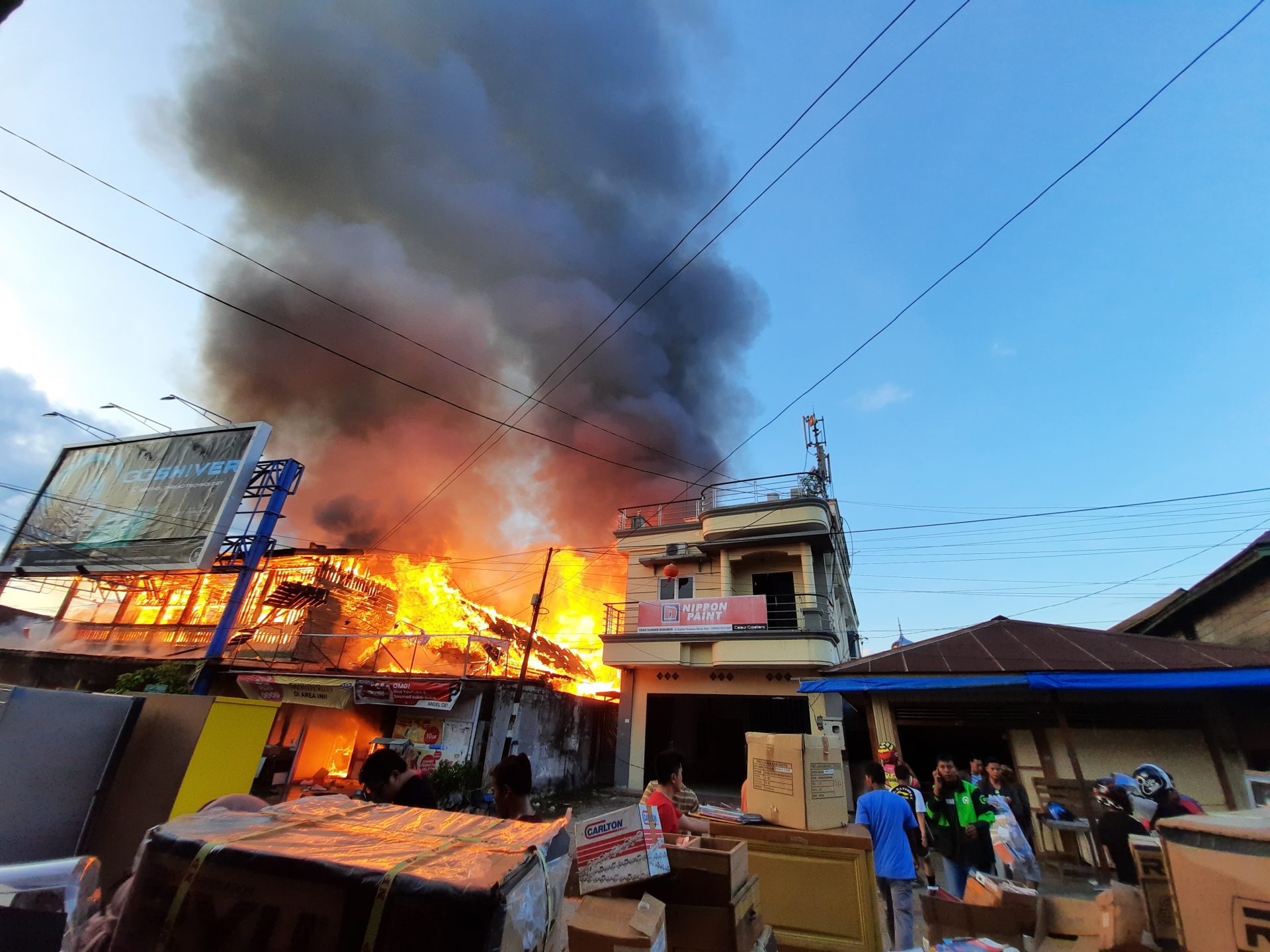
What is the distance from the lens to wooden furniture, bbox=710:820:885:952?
12.4 ft

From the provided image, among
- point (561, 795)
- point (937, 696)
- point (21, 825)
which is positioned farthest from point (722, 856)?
point (561, 795)

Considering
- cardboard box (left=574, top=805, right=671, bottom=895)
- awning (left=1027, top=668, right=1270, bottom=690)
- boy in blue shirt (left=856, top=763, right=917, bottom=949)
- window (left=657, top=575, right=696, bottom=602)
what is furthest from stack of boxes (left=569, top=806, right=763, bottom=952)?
window (left=657, top=575, right=696, bottom=602)

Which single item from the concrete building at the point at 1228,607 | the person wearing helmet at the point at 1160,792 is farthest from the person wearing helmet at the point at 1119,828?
the concrete building at the point at 1228,607

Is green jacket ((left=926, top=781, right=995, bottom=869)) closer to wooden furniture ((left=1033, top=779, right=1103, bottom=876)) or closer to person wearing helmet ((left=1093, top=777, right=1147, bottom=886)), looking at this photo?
person wearing helmet ((left=1093, top=777, right=1147, bottom=886))

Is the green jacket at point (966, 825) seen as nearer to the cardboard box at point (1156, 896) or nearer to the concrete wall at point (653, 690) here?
the cardboard box at point (1156, 896)

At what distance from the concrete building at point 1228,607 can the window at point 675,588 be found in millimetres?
12608

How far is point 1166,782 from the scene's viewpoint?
15.3ft

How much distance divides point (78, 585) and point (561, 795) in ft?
66.3

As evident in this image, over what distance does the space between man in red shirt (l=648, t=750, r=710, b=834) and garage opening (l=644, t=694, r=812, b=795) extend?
12598mm

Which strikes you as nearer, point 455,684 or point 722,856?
point 722,856

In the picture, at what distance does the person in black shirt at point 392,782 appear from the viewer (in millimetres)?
3906

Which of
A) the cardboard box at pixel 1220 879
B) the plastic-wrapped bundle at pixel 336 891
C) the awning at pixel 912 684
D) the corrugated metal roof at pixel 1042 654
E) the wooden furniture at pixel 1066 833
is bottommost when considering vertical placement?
the wooden furniture at pixel 1066 833

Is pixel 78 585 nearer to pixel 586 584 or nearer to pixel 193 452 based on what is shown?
pixel 193 452

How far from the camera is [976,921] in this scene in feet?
11.6
